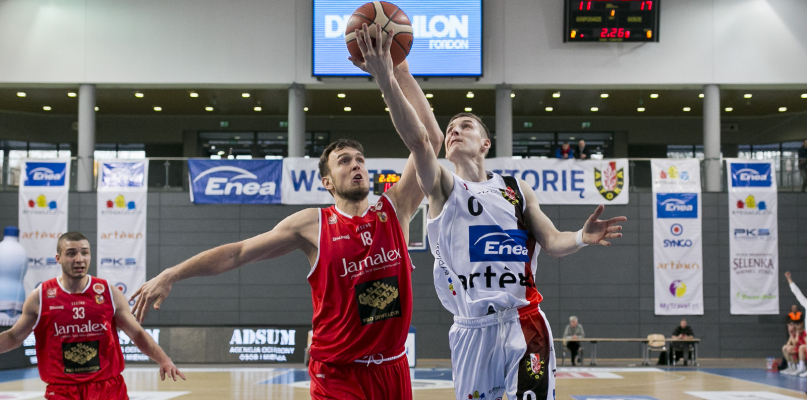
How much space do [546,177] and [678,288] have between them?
16.0 feet

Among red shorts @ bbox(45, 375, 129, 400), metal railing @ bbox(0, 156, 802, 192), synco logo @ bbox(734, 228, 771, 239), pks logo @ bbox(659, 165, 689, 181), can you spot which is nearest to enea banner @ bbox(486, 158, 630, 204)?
metal railing @ bbox(0, 156, 802, 192)

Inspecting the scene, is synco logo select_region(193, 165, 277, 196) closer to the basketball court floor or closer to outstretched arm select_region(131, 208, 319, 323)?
the basketball court floor

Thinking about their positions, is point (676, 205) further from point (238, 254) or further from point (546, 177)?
point (238, 254)

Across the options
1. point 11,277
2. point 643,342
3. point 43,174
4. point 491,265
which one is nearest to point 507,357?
point 491,265

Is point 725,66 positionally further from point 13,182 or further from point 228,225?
point 13,182

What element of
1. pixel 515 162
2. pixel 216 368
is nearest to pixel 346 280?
pixel 216 368

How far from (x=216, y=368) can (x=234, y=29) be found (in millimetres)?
10167

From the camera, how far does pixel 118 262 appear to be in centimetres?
2003

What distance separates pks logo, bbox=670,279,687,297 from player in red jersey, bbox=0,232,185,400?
17.4 metres

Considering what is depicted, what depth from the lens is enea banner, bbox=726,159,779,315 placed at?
66.0 ft

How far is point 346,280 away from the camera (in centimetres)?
416

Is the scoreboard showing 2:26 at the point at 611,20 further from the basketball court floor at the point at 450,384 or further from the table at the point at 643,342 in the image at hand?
the basketball court floor at the point at 450,384

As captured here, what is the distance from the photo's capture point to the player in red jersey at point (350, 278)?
13.5 ft

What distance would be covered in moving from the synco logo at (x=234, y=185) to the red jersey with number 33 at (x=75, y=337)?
14.3 metres
